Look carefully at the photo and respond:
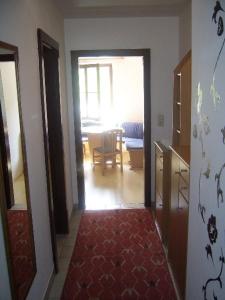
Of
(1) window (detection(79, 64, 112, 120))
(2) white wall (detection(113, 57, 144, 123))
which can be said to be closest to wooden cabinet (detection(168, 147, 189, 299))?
(2) white wall (detection(113, 57, 144, 123))

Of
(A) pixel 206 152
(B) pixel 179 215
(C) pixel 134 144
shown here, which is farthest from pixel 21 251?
(C) pixel 134 144

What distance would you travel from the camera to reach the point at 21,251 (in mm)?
1808

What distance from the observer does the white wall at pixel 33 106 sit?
1790 mm

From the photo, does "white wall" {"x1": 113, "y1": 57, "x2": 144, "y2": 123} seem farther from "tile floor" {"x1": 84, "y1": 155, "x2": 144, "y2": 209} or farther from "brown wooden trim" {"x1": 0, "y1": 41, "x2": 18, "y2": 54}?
"brown wooden trim" {"x1": 0, "y1": 41, "x2": 18, "y2": 54}

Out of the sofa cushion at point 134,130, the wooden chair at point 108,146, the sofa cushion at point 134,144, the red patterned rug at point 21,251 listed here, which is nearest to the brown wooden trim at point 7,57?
the red patterned rug at point 21,251

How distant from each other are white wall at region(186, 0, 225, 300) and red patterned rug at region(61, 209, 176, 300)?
833mm

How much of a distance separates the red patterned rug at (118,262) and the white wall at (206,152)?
32.8 inches

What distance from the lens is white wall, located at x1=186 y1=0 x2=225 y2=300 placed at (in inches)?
46.6

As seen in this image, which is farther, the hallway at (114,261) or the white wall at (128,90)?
the white wall at (128,90)

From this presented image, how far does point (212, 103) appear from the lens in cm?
128

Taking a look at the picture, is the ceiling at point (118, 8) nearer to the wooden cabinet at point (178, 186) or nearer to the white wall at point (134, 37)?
the white wall at point (134, 37)

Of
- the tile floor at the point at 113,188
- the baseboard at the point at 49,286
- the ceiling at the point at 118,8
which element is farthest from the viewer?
the tile floor at the point at 113,188

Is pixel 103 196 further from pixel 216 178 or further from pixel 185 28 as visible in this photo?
pixel 216 178

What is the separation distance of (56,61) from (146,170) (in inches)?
74.9
